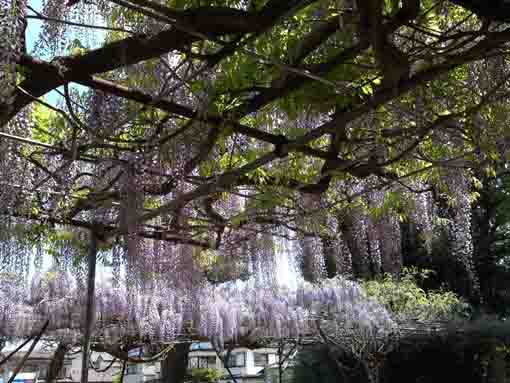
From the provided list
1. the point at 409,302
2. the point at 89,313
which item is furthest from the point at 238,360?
the point at 89,313

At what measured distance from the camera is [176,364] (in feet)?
37.2

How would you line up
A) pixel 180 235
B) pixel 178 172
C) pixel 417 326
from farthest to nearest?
pixel 417 326
pixel 180 235
pixel 178 172

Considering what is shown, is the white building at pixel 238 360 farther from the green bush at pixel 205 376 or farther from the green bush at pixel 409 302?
the green bush at pixel 409 302

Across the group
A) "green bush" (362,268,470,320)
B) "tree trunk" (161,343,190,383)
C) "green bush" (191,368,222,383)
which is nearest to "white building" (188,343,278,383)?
"green bush" (191,368,222,383)

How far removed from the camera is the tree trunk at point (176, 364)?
1131 centimetres

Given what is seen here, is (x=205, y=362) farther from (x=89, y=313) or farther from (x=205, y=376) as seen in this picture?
(x=89, y=313)

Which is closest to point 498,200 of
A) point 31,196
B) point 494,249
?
point 494,249

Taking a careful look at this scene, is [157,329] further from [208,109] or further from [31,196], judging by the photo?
[208,109]

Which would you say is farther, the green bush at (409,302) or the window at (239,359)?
the window at (239,359)

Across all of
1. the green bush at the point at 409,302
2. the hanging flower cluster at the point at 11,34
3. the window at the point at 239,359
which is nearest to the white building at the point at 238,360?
the window at the point at 239,359

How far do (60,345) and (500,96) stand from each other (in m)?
8.04

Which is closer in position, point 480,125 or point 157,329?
point 480,125

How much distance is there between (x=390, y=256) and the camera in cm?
914

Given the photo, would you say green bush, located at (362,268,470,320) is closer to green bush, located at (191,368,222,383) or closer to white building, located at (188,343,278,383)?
green bush, located at (191,368,222,383)
